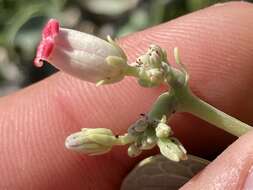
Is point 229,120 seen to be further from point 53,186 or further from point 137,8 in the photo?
point 137,8

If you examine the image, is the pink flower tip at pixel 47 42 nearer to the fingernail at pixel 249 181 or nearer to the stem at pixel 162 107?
the stem at pixel 162 107

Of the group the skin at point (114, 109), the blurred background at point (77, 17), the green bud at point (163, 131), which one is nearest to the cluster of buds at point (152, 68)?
the green bud at point (163, 131)

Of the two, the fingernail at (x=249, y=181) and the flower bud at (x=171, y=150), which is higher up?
the flower bud at (x=171, y=150)

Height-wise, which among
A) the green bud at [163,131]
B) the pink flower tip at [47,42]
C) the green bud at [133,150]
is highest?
the pink flower tip at [47,42]

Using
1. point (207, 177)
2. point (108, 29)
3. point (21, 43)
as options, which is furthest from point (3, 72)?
point (207, 177)

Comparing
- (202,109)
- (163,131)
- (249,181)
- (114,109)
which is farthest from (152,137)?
(114,109)

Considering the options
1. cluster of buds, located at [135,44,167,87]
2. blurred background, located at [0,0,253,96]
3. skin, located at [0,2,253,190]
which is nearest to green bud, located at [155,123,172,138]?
cluster of buds, located at [135,44,167,87]
